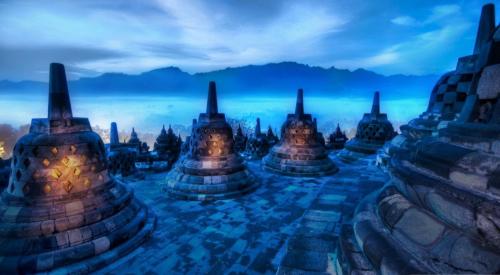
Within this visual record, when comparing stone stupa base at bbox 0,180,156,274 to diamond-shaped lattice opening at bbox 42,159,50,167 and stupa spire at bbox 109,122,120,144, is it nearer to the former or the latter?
diamond-shaped lattice opening at bbox 42,159,50,167

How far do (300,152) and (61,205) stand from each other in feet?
30.5

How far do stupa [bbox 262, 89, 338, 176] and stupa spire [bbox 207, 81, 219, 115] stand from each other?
4458mm

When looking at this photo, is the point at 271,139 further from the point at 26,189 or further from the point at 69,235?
the point at 26,189

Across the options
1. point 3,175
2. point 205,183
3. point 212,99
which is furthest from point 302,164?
point 3,175

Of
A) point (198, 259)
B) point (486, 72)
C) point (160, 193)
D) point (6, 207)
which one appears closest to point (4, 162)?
point (6, 207)

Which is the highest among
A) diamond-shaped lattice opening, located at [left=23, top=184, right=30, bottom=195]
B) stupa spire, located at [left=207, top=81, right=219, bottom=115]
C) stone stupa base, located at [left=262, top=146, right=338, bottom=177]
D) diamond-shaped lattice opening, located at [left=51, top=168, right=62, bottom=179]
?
stupa spire, located at [left=207, top=81, right=219, bottom=115]

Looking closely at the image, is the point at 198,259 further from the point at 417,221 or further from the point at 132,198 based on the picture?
the point at 417,221

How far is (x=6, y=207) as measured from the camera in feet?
15.9

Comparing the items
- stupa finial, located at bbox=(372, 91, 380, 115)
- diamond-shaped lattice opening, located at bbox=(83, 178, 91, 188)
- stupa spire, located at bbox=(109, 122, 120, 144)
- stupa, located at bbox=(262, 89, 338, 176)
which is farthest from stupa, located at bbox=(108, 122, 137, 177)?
stupa finial, located at bbox=(372, 91, 380, 115)

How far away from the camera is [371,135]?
14805mm

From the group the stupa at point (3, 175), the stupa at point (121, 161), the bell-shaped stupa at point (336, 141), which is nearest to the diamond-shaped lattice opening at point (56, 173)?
the stupa at point (3, 175)

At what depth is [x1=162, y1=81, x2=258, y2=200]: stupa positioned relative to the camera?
8.44 metres

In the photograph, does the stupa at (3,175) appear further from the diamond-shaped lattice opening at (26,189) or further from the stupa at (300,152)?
the stupa at (300,152)

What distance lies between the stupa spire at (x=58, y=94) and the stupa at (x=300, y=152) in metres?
8.76
